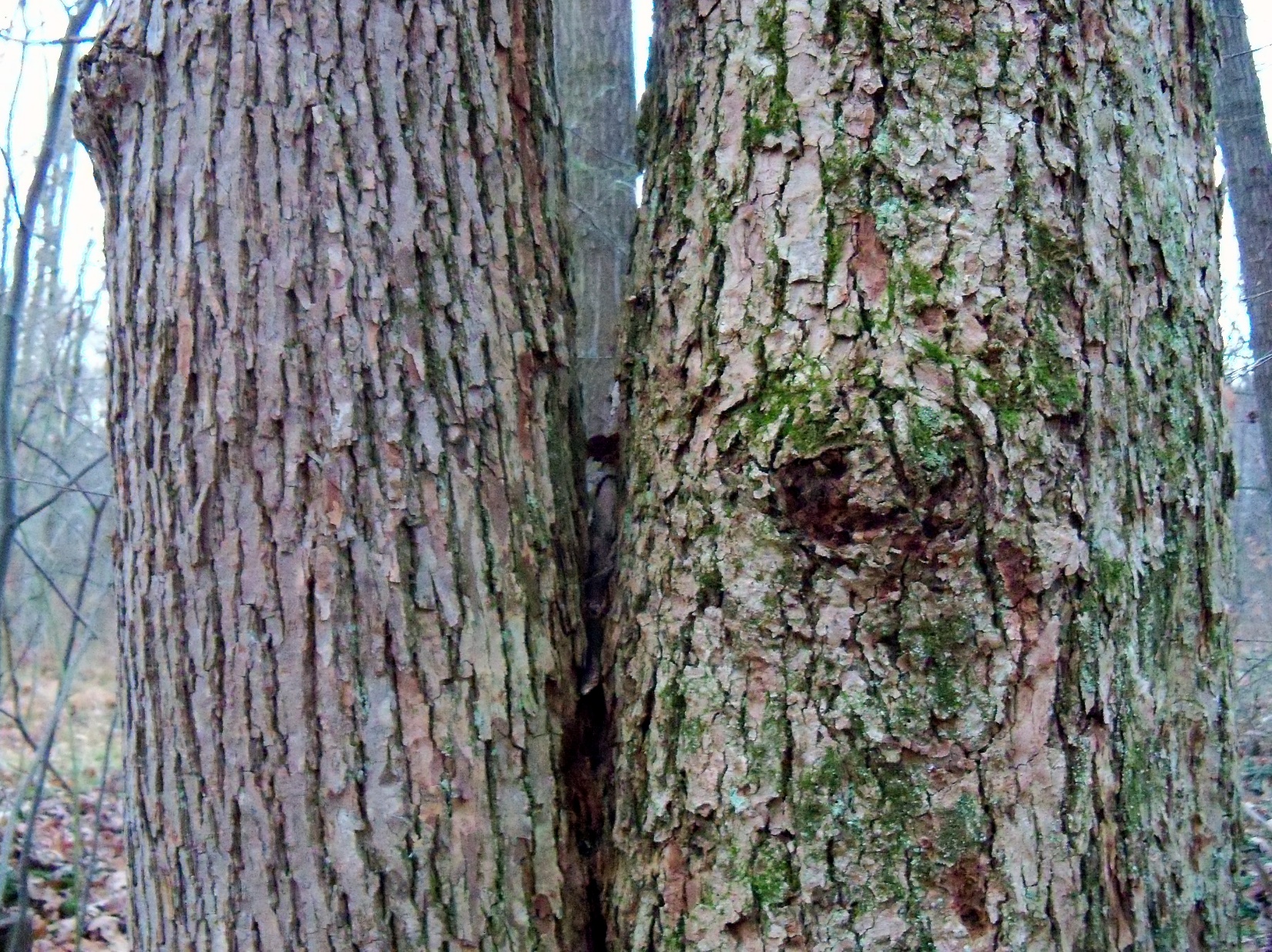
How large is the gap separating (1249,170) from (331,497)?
6401mm

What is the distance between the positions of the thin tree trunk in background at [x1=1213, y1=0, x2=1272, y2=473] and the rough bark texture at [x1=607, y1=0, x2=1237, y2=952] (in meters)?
5.11

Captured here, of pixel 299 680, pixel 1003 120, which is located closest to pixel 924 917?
pixel 299 680

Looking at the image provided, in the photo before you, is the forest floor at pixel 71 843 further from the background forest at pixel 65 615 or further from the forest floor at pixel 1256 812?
the forest floor at pixel 1256 812

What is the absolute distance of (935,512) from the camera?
1.21 metres

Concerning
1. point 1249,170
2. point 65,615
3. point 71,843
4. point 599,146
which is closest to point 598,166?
point 599,146

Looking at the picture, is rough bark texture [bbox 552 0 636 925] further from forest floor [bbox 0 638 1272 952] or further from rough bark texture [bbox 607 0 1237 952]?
forest floor [bbox 0 638 1272 952]

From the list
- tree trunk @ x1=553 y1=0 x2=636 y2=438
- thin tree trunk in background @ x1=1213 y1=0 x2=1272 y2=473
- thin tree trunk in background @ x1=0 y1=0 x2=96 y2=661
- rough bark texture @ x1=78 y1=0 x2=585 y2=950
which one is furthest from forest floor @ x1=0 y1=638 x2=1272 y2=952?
tree trunk @ x1=553 y1=0 x2=636 y2=438

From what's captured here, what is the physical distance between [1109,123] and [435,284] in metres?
0.98

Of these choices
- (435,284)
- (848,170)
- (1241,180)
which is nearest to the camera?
(848,170)

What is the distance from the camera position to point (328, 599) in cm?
134

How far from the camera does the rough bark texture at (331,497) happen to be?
133cm

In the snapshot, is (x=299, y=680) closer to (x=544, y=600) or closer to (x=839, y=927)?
(x=544, y=600)

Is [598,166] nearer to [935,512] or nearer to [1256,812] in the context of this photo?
[935,512]

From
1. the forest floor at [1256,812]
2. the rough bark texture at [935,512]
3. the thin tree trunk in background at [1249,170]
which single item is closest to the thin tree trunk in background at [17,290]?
the rough bark texture at [935,512]
